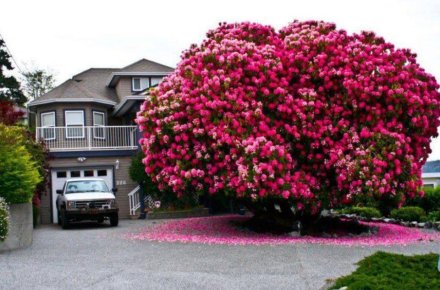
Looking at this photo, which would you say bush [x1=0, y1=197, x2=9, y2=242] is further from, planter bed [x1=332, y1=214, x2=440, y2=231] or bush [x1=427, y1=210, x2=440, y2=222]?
bush [x1=427, y1=210, x2=440, y2=222]

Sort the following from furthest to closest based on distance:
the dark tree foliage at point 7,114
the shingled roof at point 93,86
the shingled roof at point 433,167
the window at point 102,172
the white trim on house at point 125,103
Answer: the shingled roof at point 433,167
the shingled roof at point 93,86
the window at point 102,172
the white trim on house at point 125,103
the dark tree foliage at point 7,114

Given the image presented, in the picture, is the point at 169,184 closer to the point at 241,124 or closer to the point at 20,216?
the point at 241,124

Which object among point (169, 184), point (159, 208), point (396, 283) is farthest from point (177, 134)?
point (159, 208)

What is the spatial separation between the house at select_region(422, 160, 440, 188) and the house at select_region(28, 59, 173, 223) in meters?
21.3

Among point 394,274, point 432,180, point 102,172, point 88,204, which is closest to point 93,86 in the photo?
point 102,172

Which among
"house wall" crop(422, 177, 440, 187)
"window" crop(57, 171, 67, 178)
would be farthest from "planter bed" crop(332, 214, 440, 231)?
"house wall" crop(422, 177, 440, 187)

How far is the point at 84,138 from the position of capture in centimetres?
2814

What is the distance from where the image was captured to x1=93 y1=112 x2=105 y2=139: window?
28194mm

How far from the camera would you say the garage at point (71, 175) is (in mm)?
26888

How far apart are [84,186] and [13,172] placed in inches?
312

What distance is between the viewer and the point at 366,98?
48.5 feet

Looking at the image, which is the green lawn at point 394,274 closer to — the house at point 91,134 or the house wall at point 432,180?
the house at point 91,134

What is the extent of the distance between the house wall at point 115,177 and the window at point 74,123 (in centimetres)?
149

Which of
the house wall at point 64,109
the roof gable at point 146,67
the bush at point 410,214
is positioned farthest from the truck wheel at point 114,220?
the roof gable at point 146,67
